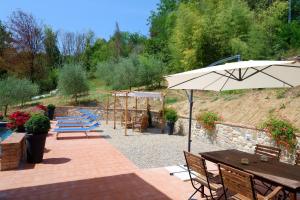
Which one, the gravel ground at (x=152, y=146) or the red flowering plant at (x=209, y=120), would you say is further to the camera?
the red flowering plant at (x=209, y=120)

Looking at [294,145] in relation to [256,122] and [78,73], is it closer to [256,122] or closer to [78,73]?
[256,122]

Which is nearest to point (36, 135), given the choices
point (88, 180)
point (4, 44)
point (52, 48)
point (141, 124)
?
point (88, 180)

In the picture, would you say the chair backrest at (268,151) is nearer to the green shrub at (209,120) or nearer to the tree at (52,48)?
the green shrub at (209,120)

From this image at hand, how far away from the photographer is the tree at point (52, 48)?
30859mm

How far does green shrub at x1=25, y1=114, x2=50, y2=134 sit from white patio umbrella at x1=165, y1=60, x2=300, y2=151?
9.96ft

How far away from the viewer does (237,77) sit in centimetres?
500

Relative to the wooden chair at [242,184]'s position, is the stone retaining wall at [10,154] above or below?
below

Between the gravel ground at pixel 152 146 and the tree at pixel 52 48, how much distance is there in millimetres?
22185

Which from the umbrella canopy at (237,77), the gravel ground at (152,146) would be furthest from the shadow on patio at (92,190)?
the umbrella canopy at (237,77)

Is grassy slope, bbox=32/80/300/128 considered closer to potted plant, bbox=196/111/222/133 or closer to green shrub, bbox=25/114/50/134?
potted plant, bbox=196/111/222/133

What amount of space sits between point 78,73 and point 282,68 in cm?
1480

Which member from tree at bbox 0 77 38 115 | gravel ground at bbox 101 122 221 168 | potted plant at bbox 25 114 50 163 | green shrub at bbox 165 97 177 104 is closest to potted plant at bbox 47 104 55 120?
tree at bbox 0 77 38 115

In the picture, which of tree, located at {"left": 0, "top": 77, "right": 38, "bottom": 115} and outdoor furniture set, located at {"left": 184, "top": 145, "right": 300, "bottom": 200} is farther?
tree, located at {"left": 0, "top": 77, "right": 38, "bottom": 115}

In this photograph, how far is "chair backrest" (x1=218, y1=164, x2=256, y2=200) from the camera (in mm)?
3107
